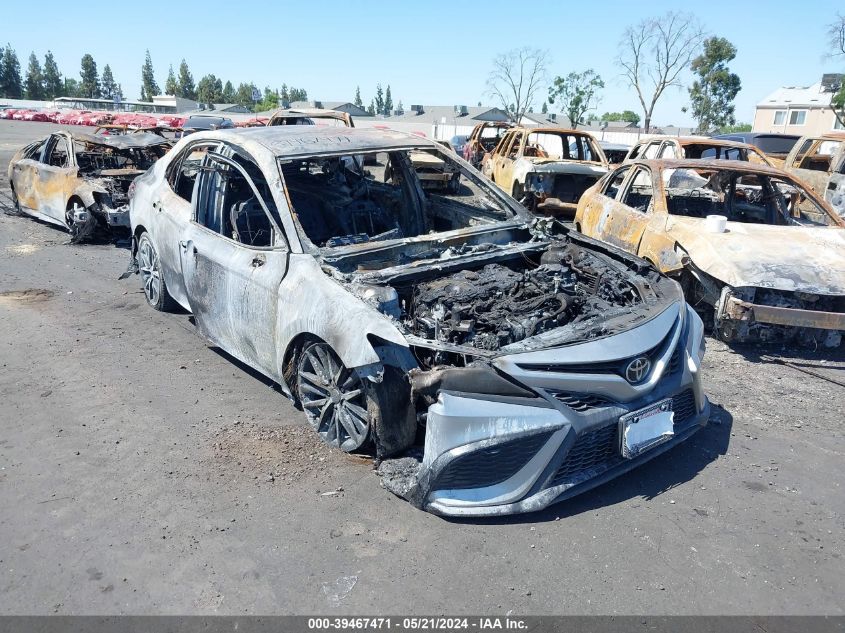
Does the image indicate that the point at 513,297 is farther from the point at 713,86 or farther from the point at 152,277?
the point at 713,86

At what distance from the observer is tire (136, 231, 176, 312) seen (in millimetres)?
5992

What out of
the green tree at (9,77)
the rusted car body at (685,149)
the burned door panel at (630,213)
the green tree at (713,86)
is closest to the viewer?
the burned door panel at (630,213)

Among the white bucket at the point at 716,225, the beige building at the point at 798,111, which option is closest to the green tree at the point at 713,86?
the beige building at the point at 798,111

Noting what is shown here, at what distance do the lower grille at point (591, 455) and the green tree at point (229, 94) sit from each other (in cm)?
12202

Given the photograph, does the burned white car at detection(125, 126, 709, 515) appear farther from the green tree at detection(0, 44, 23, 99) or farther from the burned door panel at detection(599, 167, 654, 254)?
the green tree at detection(0, 44, 23, 99)

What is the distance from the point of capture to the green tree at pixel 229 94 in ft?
382

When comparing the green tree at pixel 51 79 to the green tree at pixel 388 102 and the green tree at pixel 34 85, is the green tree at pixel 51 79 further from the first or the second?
the green tree at pixel 388 102

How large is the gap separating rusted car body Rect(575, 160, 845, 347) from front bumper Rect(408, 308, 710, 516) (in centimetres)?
253

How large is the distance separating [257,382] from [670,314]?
2.97 metres

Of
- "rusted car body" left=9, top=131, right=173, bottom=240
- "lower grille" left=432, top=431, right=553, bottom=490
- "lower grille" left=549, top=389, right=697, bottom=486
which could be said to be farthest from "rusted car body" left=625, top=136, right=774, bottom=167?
"rusted car body" left=9, top=131, right=173, bottom=240

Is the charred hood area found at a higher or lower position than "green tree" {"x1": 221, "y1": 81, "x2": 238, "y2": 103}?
lower

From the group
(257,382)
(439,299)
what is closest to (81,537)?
(257,382)

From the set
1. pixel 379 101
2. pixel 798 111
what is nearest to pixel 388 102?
pixel 379 101

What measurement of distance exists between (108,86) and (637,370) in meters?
139
